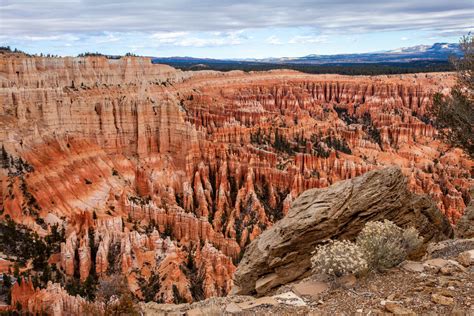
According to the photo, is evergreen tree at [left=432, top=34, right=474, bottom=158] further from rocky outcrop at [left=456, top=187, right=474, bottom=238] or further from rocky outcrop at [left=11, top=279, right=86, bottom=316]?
Result: rocky outcrop at [left=11, top=279, right=86, bottom=316]

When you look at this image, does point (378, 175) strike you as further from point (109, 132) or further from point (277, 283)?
point (109, 132)

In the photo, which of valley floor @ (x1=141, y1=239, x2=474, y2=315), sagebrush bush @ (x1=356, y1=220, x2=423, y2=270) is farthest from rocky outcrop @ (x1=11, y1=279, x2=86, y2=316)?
sagebrush bush @ (x1=356, y1=220, x2=423, y2=270)

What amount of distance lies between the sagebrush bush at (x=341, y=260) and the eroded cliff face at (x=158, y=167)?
49.6 feet

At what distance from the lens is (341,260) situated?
7.59 m

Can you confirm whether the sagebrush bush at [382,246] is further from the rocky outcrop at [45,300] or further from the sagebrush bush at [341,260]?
the rocky outcrop at [45,300]

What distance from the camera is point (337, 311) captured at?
21.6ft

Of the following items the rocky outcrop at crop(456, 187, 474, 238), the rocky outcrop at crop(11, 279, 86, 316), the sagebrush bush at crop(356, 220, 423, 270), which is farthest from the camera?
the rocky outcrop at crop(11, 279, 86, 316)

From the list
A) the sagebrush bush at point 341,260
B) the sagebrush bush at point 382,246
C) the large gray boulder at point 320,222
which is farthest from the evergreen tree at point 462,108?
the sagebrush bush at point 341,260

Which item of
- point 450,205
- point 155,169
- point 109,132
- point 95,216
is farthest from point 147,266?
point 450,205

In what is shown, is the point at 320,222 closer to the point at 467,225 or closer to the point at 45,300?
the point at 467,225

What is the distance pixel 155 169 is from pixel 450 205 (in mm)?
23908

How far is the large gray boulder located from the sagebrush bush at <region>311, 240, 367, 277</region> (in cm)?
166

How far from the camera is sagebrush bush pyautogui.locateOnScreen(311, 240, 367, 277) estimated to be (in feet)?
24.7

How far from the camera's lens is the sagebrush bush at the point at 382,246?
7738 millimetres
